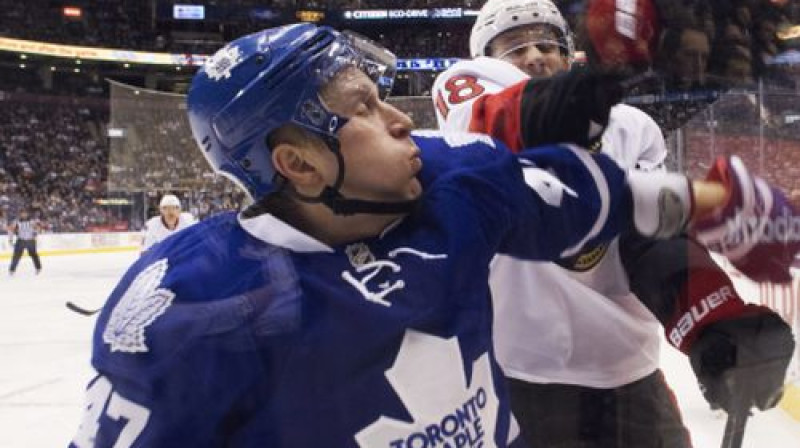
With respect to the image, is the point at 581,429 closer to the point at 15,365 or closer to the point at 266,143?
the point at 266,143

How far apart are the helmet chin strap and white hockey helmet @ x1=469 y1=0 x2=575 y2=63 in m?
0.19

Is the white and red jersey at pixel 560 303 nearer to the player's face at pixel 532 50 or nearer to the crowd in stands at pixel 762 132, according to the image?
the player's face at pixel 532 50

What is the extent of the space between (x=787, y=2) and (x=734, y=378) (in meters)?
0.24

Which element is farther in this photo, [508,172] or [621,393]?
[621,393]

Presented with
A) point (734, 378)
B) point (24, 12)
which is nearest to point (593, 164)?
point (734, 378)

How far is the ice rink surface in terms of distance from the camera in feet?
2.04

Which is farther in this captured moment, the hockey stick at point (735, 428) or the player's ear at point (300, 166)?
the player's ear at point (300, 166)

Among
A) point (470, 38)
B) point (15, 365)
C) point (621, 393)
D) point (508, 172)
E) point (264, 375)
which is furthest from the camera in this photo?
point (15, 365)

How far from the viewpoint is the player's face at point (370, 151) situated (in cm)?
66

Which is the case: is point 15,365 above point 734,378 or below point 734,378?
below

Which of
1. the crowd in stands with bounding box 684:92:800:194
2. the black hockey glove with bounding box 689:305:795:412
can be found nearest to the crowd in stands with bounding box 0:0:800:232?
the crowd in stands with bounding box 684:92:800:194

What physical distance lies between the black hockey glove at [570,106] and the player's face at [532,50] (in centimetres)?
11

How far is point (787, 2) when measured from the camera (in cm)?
44

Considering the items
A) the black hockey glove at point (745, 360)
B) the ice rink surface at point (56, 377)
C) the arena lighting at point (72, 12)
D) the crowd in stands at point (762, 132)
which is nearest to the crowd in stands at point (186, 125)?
the crowd in stands at point (762, 132)
